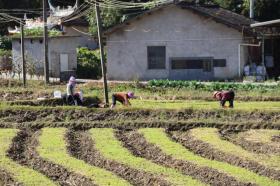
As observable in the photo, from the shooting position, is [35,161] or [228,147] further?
[228,147]

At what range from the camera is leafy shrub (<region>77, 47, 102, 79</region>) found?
51688 mm

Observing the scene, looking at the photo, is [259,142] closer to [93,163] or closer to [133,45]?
[93,163]

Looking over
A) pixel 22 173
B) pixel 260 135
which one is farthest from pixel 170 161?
pixel 260 135

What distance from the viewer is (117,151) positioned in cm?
1866

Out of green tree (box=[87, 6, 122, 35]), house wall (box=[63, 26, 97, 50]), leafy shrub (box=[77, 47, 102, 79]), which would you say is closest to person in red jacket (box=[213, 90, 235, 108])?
leafy shrub (box=[77, 47, 102, 79])

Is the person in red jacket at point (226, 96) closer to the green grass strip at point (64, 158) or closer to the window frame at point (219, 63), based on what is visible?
the green grass strip at point (64, 158)

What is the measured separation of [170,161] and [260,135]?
229 inches

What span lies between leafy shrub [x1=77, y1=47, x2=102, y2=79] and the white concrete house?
10.7ft

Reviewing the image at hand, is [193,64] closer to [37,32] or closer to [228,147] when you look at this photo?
[37,32]

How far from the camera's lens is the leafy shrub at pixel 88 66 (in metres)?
51.7

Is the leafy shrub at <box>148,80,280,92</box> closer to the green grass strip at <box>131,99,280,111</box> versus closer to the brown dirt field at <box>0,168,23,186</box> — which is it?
the green grass strip at <box>131,99,280,111</box>

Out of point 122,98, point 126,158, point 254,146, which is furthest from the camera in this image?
point 122,98

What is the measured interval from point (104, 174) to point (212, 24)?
108 ft

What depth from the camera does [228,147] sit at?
1923 centimetres
